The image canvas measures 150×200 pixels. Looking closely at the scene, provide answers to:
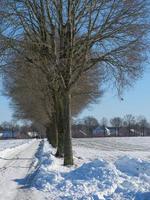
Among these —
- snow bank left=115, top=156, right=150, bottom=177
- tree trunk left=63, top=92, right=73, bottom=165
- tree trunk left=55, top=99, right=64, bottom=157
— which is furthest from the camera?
tree trunk left=55, top=99, right=64, bottom=157

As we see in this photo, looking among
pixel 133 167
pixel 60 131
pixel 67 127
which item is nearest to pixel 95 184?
pixel 133 167

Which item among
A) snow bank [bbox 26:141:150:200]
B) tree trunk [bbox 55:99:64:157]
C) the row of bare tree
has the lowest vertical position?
snow bank [bbox 26:141:150:200]

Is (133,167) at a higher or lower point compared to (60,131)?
lower

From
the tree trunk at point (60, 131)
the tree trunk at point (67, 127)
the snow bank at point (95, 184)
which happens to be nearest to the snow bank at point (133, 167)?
the snow bank at point (95, 184)

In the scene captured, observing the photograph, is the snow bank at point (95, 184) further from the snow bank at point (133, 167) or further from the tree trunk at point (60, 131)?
the tree trunk at point (60, 131)

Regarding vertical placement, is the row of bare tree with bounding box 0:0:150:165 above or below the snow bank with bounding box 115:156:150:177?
above

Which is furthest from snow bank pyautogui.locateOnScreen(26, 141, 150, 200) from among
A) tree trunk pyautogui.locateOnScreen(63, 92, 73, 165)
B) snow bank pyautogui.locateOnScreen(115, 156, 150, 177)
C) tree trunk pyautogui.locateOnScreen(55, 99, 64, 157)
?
tree trunk pyautogui.locateOnScreen(55, 99, 64, 157)

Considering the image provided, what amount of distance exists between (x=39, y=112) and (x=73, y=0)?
124 ft

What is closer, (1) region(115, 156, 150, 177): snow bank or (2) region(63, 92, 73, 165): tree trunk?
(1) region(115, 156, 150, 177): snow bank

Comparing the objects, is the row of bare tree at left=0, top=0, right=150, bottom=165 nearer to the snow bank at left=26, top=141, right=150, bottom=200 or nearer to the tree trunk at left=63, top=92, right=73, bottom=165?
the tree trunk at left=63, top=92, right=73, bottom=165

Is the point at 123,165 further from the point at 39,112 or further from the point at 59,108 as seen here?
the point at 39,112

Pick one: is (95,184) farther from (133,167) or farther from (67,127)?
(67,127)

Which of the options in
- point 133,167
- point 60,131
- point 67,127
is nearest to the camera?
point 133,167

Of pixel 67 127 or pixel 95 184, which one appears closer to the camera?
pixel 95 184
